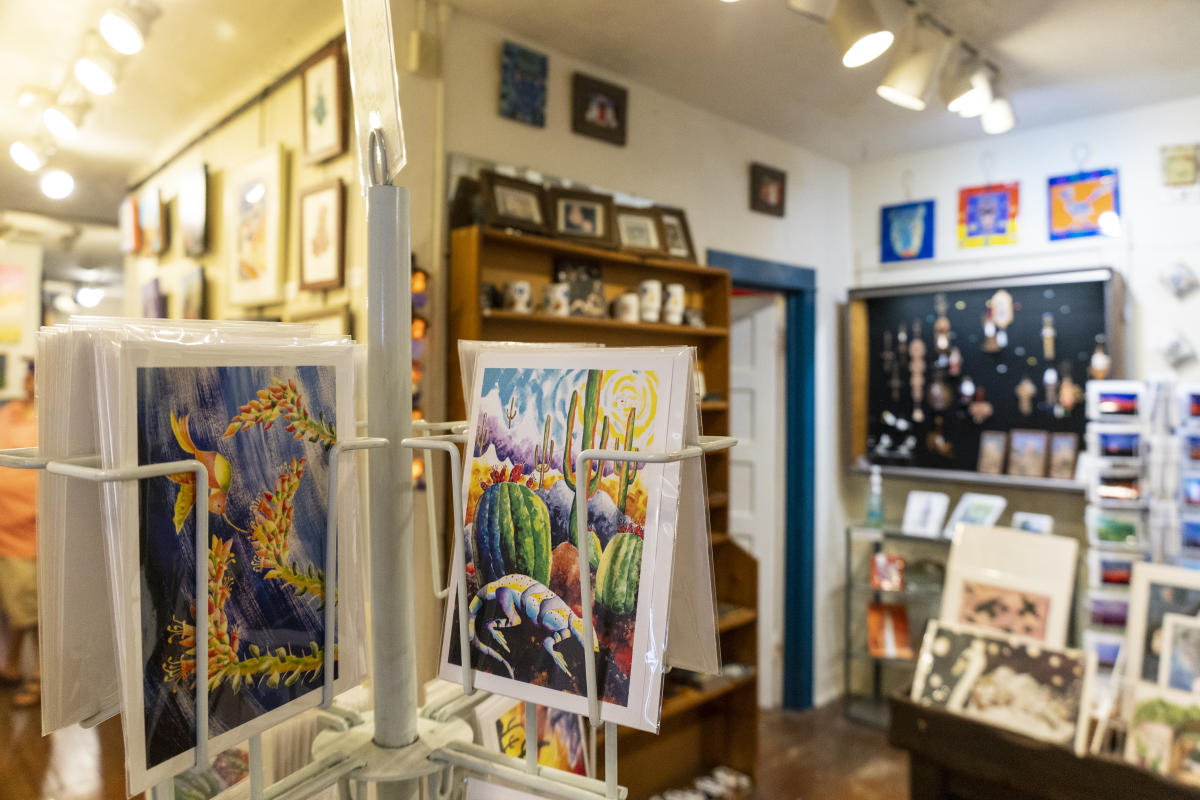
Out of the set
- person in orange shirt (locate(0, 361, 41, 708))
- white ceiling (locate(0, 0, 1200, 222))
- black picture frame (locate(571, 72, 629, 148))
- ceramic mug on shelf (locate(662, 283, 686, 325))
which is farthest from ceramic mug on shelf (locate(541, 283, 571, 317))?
person in orange shirt (locate(0, 361, 41, 708))

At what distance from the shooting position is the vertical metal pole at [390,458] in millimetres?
515

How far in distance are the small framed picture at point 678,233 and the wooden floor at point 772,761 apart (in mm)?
2140

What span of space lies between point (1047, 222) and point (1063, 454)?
3.44 ft

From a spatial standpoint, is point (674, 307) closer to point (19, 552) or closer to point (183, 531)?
point (19, 552)

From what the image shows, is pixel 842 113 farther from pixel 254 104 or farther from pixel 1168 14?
pixel 254 104

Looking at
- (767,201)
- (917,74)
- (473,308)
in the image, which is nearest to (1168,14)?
(917,74)

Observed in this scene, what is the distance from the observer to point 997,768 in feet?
5.87

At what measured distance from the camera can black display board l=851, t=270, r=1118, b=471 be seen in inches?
130

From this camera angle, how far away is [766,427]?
3840mm

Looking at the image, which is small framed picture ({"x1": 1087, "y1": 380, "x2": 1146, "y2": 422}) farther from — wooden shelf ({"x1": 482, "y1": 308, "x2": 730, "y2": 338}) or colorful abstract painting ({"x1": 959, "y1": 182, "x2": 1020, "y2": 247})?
wooden shelf ({"x1": 482, "y1": 308, "x2": 730, "y2": 338})

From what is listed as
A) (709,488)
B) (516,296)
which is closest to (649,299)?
(516,296)

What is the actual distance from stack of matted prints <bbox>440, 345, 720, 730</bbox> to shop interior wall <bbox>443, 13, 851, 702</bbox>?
196 cm

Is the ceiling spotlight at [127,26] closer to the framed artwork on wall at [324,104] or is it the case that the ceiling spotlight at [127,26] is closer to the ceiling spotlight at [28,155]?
the ceiling spotlight at [28,155]

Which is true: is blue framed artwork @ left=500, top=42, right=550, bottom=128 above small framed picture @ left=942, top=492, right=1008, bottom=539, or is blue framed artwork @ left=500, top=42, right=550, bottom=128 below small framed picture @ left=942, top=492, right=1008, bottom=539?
above
